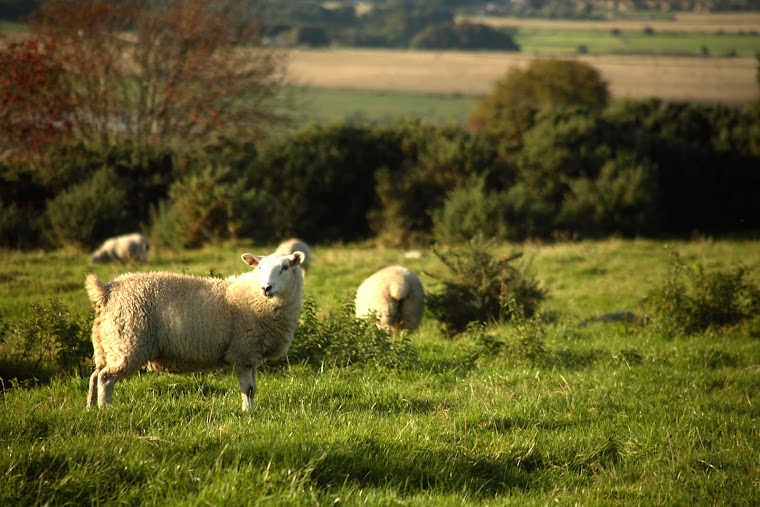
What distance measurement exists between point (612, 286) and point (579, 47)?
84.0 meters

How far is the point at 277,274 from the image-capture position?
5898 millimetres

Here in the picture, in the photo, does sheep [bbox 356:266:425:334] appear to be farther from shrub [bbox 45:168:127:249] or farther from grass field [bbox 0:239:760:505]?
shrub [bbox 45:168:127:249]

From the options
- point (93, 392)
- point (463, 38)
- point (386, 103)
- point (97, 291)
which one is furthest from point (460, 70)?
point (93, 392)

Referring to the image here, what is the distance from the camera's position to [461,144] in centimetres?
2981

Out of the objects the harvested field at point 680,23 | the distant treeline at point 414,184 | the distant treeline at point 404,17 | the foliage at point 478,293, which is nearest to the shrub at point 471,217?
the distant treeline at point 414,184

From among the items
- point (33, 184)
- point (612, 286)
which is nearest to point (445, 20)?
point (33, 184)

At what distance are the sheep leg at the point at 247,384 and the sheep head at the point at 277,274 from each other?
671mm

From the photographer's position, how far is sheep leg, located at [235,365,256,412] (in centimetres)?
568

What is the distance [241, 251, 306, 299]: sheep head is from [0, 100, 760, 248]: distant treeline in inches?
551

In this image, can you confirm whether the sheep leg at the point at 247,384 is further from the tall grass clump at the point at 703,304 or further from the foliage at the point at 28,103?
the foliage at the point at 28,103

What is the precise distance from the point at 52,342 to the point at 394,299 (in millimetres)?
4665

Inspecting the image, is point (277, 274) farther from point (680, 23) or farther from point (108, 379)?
point (680, 23)

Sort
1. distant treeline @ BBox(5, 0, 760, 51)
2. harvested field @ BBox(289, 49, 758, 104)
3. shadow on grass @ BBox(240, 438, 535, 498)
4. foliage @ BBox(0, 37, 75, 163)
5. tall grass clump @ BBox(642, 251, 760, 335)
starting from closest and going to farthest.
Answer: shadow on grass @ BBox(240, 438, 535, 498), tall grass clump @ BBox(642, 251, 760, 335), foliage @ BBox(0, 37, 75, 163), distant treeline @ BBox(5, 0, 760, 51), harvested field @ BBox(289, 49, 758, 104)

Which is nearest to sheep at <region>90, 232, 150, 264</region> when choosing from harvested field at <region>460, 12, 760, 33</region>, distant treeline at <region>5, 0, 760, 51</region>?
distant treeline at <region>5, 0, 760, 51</region>
